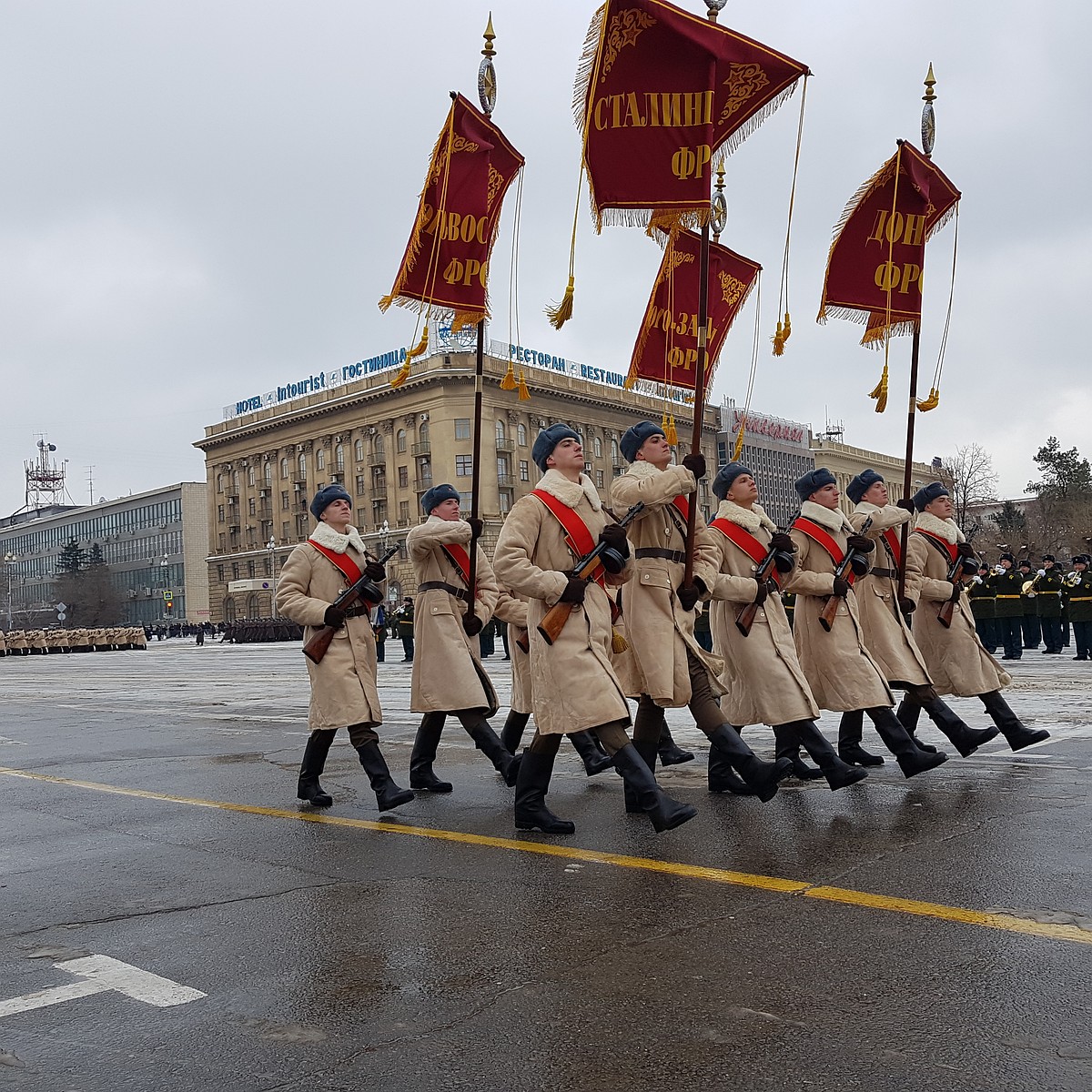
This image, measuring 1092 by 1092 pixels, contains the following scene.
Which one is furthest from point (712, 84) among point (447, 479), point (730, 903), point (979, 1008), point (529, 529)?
point (447, 479)

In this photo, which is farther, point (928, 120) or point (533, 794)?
point (928, 120)

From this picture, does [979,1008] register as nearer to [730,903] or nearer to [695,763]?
[730,903]

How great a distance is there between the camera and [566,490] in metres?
6.23

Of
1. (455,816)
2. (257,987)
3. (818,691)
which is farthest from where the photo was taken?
(818,691)

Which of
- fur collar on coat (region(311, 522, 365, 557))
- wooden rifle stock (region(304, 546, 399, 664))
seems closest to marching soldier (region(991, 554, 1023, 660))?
fur collar on coat (region(311, 522, 365, 557))

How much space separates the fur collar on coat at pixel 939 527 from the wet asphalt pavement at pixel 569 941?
5.35 feet

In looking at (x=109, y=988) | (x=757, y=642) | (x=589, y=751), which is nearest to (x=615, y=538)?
(x=757, y=642)

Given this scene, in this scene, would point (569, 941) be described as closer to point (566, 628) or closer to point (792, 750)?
point (566, 628)

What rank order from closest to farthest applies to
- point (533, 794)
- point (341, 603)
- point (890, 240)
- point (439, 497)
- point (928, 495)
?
point (533, 794), point (341, 603), point (439, 497), point (928, 495), point (890, 240)

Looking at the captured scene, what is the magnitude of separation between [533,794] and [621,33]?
4.96m

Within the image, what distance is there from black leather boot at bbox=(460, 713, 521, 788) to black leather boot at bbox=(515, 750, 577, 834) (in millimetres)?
1378

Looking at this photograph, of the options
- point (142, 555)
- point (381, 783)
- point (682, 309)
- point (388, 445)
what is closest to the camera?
point (381, 783)

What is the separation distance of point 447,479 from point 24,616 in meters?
56.2

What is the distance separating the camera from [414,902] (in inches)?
187
